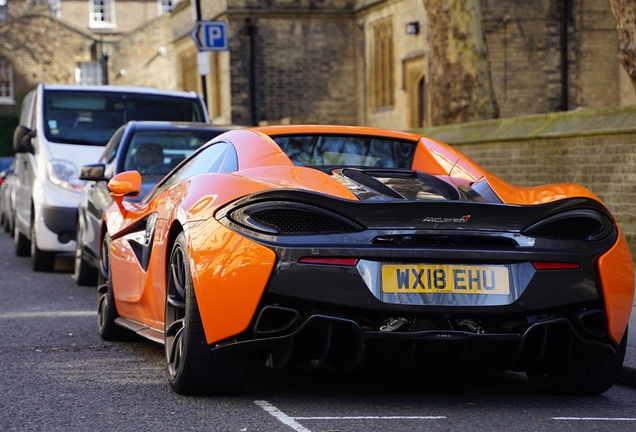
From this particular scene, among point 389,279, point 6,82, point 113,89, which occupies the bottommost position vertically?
point 389,279

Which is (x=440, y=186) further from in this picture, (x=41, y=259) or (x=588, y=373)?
(x=41, y=259)

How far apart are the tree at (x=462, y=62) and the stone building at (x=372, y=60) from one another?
558 centimetres

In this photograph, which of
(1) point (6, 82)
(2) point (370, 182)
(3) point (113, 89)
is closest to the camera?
(2) point (370, 182)

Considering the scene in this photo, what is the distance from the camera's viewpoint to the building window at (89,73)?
224ft

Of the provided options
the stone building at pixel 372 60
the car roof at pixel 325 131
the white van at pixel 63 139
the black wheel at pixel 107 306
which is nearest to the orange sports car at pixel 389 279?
the car roof at pixel 325 131

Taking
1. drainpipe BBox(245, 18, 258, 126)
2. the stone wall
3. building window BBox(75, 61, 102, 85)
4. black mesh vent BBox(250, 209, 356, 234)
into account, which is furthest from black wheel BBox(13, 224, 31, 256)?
building window BBox(75, 61, 102, 85)

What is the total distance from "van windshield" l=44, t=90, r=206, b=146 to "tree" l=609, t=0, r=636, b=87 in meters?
4.88

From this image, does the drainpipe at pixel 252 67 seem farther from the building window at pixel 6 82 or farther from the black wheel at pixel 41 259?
the building window at pixel 6 82

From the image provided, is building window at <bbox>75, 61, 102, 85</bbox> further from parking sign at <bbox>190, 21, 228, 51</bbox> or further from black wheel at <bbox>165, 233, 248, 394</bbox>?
black wheel at <bbox>165, 233, 248, 394</bbox>

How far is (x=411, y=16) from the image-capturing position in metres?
35.5

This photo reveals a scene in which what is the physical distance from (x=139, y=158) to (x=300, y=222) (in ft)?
21.9

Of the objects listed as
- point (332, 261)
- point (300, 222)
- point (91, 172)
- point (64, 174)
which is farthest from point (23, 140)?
point (332, 261)

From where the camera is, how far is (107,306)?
8156 millimetres

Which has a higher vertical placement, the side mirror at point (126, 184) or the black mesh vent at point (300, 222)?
the side mirror at point (126, 184)
